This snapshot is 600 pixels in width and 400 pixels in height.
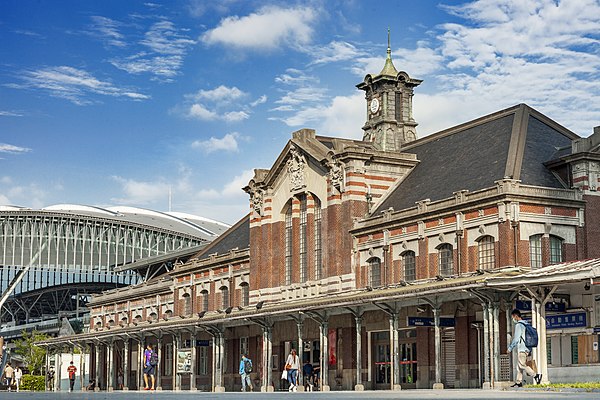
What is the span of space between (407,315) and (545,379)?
14664 mm

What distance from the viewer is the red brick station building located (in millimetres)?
38719

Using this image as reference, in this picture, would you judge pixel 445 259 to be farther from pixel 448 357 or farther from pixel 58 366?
pixel 58 366

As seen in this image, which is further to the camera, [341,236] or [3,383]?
[3,383]

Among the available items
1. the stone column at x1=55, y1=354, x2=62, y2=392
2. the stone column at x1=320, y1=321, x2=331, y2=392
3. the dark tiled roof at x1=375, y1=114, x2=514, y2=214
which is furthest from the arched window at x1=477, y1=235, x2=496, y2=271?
the stone column at x1=55, y1=354, x2=62, y2=392

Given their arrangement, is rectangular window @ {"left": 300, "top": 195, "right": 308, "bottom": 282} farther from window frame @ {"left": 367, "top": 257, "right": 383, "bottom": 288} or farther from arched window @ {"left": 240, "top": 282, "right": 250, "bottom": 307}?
arched window @ {"left": 240, "top": 282, "right": 250, "bottom": 307}

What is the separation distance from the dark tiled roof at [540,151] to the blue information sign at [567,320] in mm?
7119

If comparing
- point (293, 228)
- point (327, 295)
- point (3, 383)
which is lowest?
point (3, 383)

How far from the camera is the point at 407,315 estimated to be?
46.3 m

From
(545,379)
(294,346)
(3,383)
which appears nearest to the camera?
(545,379)

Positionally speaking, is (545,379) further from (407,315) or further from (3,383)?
(3,383)

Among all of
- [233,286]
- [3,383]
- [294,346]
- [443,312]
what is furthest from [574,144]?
[3,383]

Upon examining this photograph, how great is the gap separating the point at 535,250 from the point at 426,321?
5525 mm

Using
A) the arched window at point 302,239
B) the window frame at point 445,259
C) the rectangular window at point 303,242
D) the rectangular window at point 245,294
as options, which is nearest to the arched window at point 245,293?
the rectangular window at point 245,294

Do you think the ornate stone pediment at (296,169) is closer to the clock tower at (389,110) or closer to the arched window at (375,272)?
the clock tower at (389,110)
